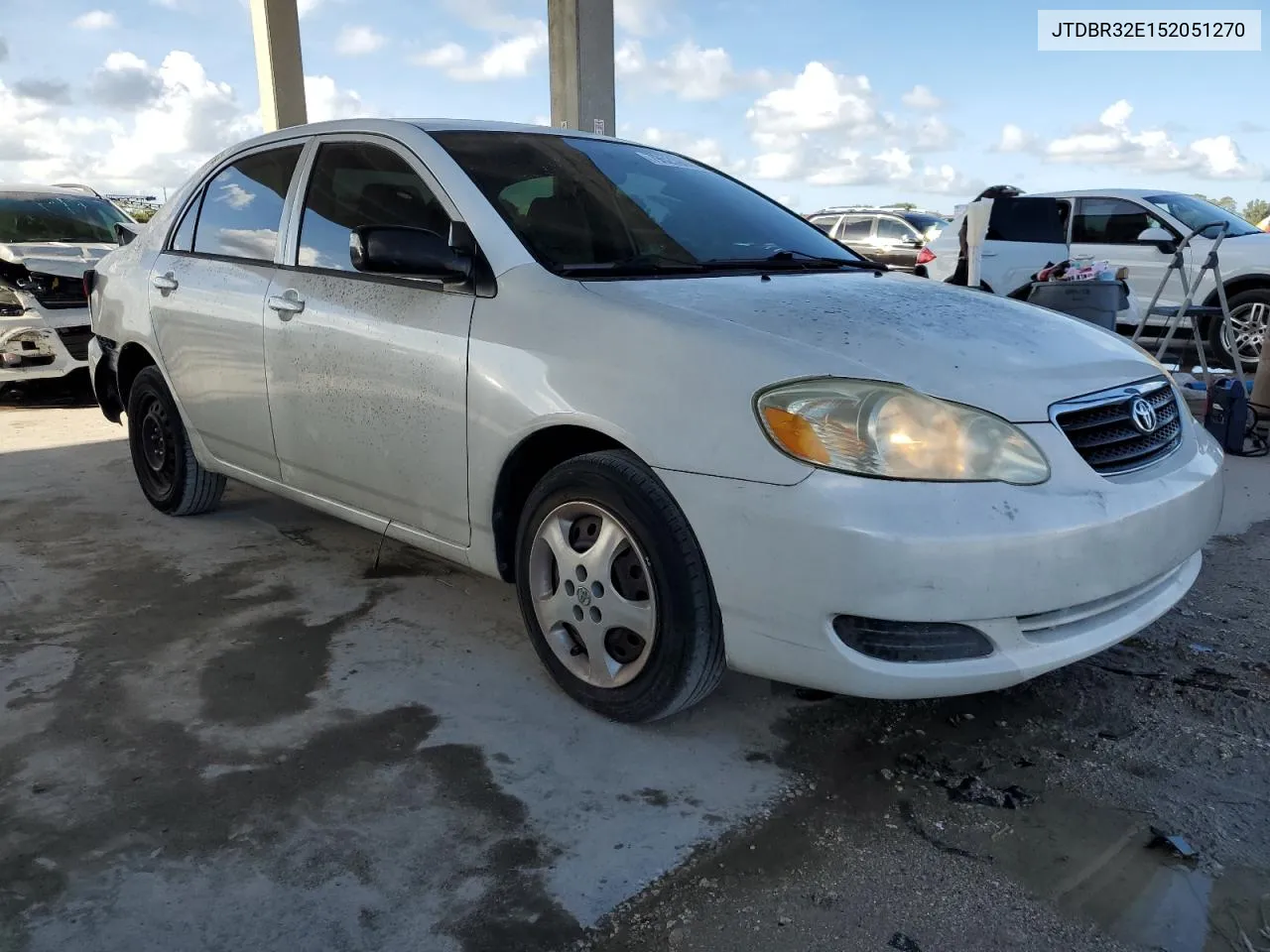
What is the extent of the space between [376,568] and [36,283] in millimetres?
5062

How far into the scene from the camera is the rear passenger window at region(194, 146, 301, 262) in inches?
144

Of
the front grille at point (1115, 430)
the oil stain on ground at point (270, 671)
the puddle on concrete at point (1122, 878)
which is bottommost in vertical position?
the puddle on concrete at point (1122, 878)

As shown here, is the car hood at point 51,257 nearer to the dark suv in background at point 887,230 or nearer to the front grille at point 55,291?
the front grille at point 55,291

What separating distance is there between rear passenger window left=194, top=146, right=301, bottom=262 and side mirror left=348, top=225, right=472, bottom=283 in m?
0.97

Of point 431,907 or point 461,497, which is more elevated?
point 461,497

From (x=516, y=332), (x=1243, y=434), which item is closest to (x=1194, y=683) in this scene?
(x=516, y=332)

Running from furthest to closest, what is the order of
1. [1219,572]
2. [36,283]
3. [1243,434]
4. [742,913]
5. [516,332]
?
1. [36,283]
2. [1243,434]
3. [1219,572]
4. [516,332]
5. [742,913]

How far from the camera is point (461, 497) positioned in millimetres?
2938

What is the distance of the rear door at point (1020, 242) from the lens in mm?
9414

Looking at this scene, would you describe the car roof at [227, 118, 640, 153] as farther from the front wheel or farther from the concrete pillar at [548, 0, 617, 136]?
the concrete pillar at [548, 0, 617, 136]

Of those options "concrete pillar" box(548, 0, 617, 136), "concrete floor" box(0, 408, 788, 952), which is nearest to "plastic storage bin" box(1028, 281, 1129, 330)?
"concrete floor" box(0, 408, 788, 952)

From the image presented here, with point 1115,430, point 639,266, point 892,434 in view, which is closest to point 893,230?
point 639,266

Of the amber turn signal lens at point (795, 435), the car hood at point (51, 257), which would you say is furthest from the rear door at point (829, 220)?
the amber turn signal lens at point (795, 435)

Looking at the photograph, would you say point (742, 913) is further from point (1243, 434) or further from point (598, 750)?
point (1243, 434)
